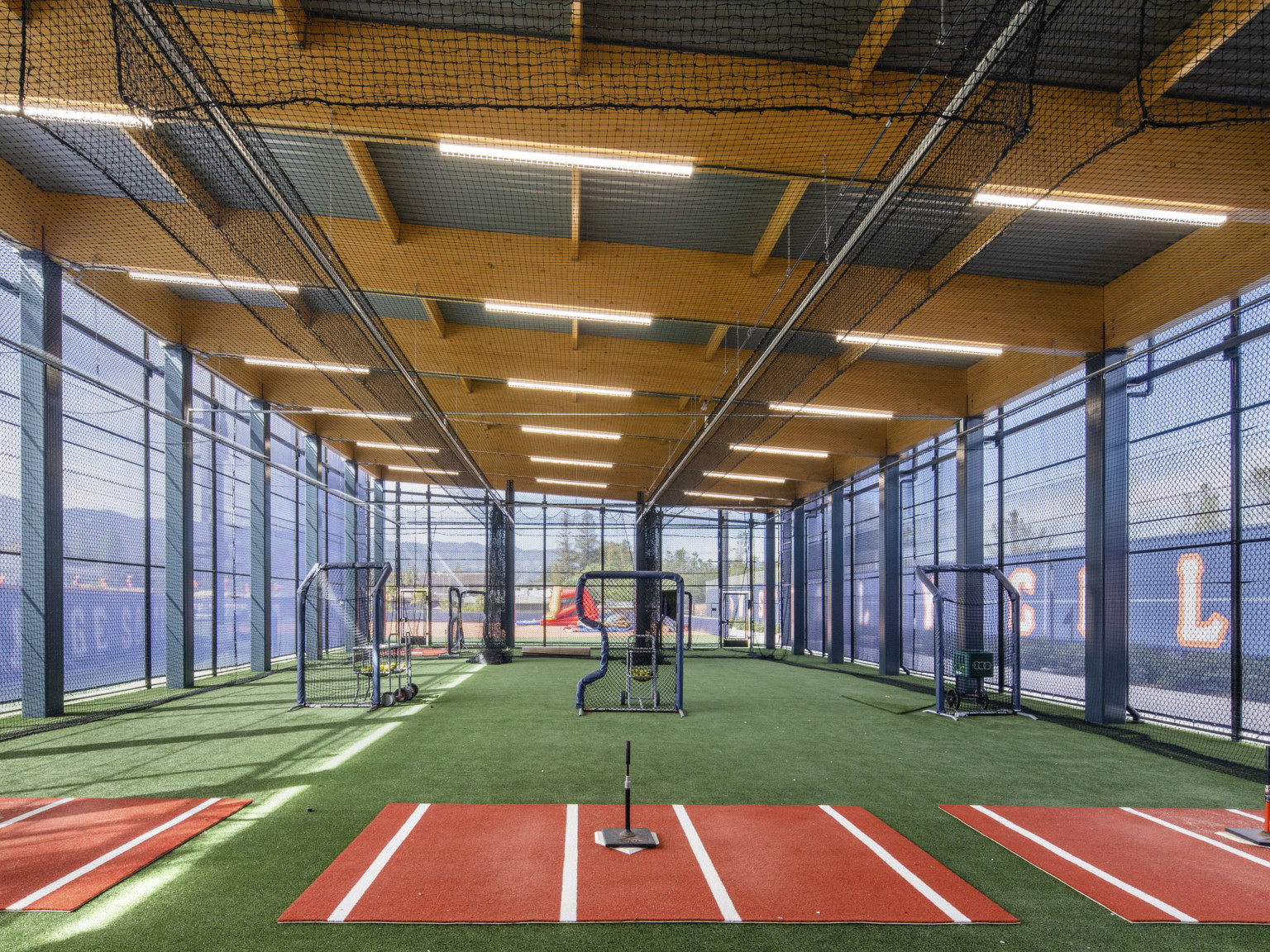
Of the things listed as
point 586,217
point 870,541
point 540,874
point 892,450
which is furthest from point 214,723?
point 870,541

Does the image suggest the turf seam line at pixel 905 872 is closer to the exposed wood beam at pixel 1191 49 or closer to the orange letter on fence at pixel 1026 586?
the exposed wood beam at pixel 1191 49

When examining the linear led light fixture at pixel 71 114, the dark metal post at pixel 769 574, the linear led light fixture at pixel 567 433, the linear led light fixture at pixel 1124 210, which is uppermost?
the linear led light fixture at pixel 71 114

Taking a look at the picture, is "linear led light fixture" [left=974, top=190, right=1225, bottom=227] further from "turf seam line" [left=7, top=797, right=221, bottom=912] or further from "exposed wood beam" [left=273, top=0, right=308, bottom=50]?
"turf seam line" [left=7, top=797, right=221, bottom=912]

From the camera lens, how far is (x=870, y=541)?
18531 mm

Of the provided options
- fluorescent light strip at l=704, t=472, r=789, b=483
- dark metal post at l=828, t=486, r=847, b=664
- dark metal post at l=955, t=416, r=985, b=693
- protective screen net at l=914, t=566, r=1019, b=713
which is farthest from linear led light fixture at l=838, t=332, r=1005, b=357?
dark metal post at l=828, t=486, r=847, b=664

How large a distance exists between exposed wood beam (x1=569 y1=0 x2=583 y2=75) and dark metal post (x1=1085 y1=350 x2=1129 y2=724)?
7.66 metres

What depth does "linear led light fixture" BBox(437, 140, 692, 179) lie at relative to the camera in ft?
19.3

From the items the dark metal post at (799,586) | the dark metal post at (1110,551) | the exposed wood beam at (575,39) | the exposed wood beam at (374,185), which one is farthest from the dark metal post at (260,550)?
the dark metal post at (1110,551)

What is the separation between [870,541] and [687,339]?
9444 millimetres

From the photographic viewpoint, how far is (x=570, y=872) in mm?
4301

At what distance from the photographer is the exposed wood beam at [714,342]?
10.6 m

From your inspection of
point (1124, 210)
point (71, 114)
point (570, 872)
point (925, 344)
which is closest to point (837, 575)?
point (925, 344)

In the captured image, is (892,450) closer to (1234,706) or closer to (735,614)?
(1234,706)

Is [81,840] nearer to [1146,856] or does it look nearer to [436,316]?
[1146,856]
